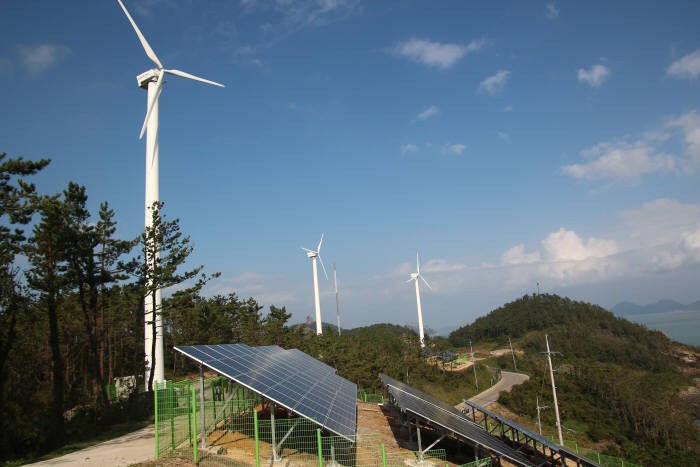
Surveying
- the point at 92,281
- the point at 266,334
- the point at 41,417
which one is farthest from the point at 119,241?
the point at 266,334

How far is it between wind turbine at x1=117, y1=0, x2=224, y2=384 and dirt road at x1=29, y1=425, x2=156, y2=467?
1066 centimetres

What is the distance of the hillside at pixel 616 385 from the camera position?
48812 millimetres

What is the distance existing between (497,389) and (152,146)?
58.8m

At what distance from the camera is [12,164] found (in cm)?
1986

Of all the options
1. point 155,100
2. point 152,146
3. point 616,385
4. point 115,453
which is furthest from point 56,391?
point 616,385

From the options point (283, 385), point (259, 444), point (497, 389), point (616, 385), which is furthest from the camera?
point (497, 389)

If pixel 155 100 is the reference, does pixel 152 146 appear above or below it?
below

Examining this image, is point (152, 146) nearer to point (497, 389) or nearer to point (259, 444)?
point (259, 444)

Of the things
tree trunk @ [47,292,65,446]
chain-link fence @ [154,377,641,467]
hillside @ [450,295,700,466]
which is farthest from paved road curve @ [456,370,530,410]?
tree trunk @ [47,292,65,446]

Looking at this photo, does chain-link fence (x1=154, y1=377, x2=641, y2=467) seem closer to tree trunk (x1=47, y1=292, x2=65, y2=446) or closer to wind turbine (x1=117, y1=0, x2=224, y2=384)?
tree trunk (x1=47, y1=292, x2=65, y2=446)

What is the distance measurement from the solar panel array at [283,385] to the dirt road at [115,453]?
3651 millimetres

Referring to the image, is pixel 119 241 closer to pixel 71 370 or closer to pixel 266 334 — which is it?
pixel 71 370

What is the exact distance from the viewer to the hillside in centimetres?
4881

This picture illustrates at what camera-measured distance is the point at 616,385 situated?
58719 millimetres
